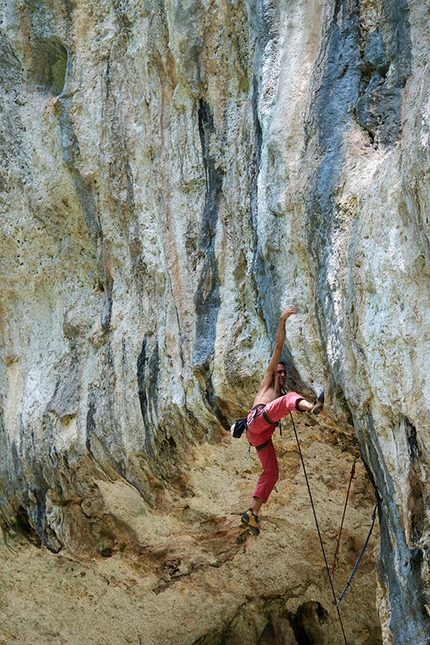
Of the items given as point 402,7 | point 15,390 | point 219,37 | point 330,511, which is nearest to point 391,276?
point 402,7

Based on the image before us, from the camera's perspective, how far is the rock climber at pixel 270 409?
5.43 meters

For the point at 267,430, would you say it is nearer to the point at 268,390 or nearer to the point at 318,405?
the point at 268,390

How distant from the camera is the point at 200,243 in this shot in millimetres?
6547

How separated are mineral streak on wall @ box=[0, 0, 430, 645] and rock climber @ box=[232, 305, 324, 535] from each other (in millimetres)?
119

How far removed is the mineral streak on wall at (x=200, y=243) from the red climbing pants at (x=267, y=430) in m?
0.22

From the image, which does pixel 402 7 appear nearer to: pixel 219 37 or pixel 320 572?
pixel 219 37

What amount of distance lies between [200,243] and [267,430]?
1.36 metres

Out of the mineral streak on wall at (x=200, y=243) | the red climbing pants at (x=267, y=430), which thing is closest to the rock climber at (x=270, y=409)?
the red climbing pants at (x=267, y=430)

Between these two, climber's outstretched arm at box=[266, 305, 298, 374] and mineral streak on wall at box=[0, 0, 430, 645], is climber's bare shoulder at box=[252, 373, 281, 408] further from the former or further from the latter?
mineral streak on wall at box=[0, 0, 430, 645]

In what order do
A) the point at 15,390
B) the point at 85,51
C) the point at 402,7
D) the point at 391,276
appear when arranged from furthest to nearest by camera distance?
the point at 15,390 → the point at 85,51 → the point at 402,7 → the point at 391,276

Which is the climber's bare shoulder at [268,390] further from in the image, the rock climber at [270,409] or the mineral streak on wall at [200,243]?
the mineral streak on wall at [200,243]

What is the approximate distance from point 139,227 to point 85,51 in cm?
156

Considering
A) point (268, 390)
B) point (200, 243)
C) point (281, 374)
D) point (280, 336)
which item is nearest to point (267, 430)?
point (268, 390)

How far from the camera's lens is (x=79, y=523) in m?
8.03
